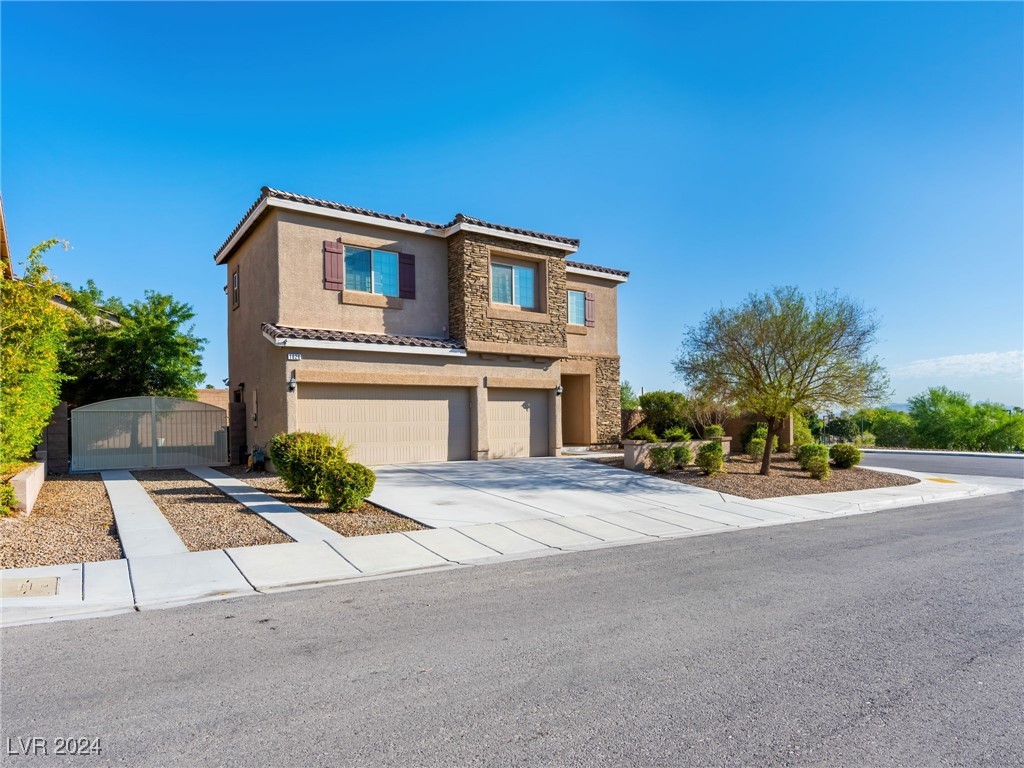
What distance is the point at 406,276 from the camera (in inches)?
732

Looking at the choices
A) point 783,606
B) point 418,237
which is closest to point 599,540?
point 783,606

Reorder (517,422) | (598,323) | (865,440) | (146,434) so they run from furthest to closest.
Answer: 1. (865,440)
2. (598,323)
3. (517,422)
4. (146,434)

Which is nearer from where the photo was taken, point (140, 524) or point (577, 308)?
point (140, 524)

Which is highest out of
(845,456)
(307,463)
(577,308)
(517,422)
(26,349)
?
(577,308)

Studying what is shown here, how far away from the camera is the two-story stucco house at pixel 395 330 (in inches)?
655

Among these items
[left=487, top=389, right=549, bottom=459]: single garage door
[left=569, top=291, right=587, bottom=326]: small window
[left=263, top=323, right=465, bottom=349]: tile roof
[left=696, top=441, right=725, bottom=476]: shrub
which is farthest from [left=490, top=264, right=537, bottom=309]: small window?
[left=696, top=441, right=725, bottom=476]: shrub

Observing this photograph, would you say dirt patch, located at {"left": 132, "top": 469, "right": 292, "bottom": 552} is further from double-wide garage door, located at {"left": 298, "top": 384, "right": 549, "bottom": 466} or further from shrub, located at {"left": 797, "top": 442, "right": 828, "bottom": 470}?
shrub, located at {"left": 797, "top": 442, "right": 828, "bottom": 470}

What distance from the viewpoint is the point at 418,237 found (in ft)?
61.8

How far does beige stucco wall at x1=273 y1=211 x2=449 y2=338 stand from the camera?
16.8 meters

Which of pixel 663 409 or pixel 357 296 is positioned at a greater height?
pixel 357 296

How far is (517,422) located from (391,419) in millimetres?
4241

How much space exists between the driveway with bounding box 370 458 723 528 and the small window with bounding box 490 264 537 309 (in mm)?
5216

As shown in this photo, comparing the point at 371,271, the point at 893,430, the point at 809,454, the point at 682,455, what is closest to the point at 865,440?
the point at 893,430

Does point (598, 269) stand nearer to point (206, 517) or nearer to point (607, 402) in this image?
point (607, 402)
